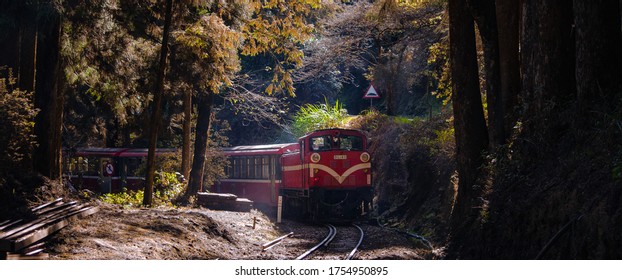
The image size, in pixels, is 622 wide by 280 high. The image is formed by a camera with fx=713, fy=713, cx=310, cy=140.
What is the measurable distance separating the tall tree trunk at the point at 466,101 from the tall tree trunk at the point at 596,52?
3.65 meters

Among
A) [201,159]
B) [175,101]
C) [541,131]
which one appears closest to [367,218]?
[201,159]

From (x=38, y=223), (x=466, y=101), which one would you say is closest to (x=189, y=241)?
(x=38, y=223)

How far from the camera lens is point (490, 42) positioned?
44.4ft

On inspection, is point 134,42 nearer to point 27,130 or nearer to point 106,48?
point 106,48

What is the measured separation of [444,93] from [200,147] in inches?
401

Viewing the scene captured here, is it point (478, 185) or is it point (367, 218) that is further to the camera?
point (367, 218)

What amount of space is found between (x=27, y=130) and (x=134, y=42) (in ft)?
21.1

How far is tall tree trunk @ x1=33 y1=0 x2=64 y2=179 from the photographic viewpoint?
47.9ft

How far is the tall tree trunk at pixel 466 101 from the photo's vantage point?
537 inches

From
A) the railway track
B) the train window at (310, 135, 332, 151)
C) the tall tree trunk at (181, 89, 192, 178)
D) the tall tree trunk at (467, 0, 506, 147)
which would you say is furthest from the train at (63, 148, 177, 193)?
the tall tree trunk at (467, 0, 506, 147)

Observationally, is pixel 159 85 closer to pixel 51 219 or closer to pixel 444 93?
pixel 51 219

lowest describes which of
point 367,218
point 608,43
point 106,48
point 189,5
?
point 367,218

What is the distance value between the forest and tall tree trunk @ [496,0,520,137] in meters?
0.03

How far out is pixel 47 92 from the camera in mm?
14906
